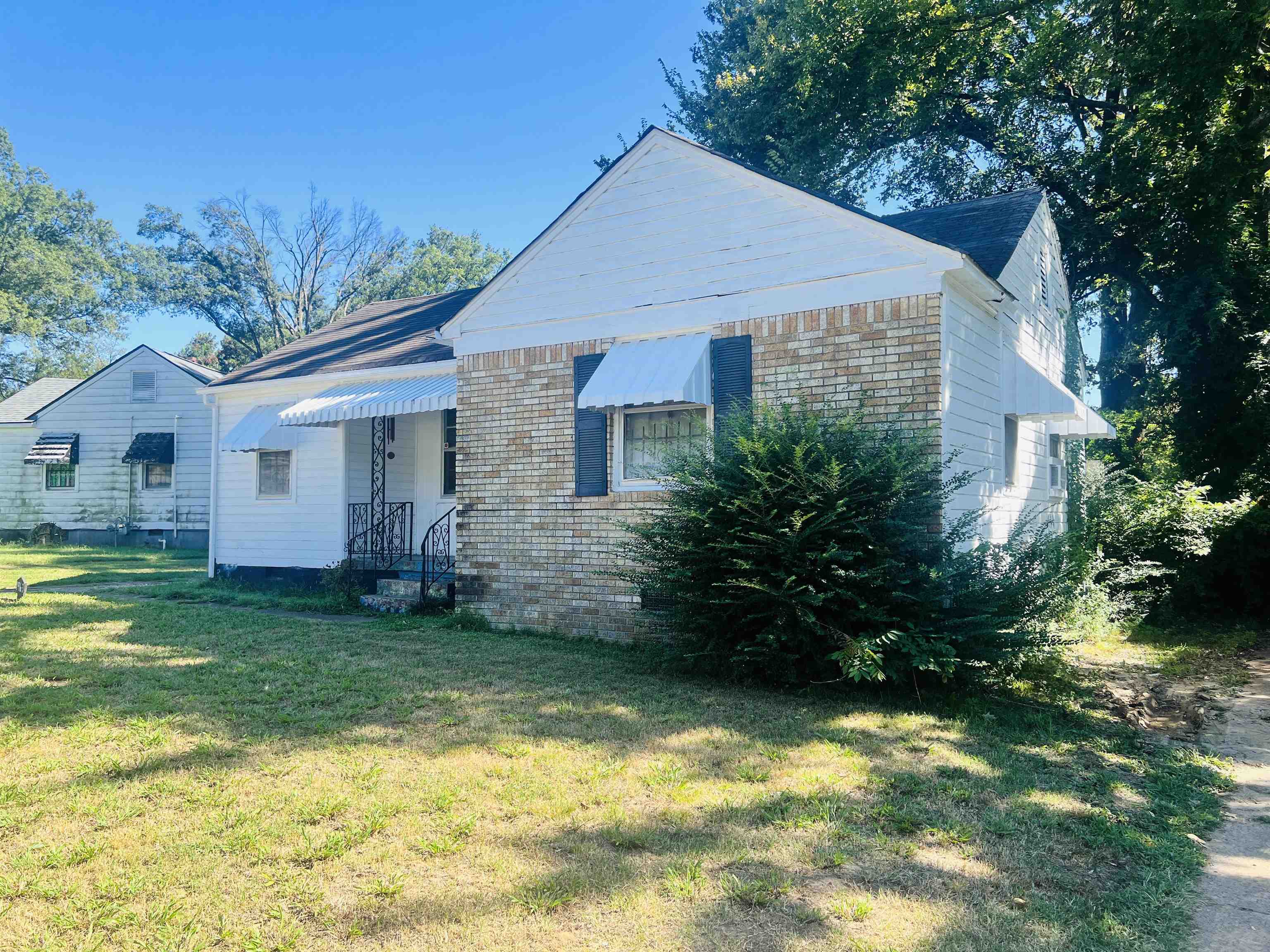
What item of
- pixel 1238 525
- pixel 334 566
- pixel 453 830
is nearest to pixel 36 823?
pixel 453 830

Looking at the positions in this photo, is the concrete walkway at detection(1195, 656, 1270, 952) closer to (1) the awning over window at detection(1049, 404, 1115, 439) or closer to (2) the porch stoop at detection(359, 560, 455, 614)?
(1) the awning over window at detection(1049, 404, 1115, 439)

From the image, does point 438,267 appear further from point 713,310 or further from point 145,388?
point 713,310

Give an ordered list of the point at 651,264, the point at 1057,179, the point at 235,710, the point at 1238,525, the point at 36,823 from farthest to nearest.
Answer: the point at 1057,179, the point at 1238,525, the point at 651,264, the point at 235,710, the point at 36,823

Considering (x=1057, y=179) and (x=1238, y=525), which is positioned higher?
(x=1057, y=179)

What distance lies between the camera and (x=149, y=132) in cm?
3866

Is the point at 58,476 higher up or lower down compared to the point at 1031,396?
lower down

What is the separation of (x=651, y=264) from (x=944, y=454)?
155 inches

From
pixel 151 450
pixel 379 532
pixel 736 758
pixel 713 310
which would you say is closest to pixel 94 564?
pixel 151 450

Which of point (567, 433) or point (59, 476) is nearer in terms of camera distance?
point (567, 433)

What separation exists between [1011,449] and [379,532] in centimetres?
981

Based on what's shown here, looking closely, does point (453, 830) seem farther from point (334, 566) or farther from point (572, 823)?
point (334, 566)

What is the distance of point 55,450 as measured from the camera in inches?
1009

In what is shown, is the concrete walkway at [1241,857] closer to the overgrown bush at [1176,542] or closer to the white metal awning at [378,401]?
the overgrown bush at [1176,542]

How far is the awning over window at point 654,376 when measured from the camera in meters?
8.59
